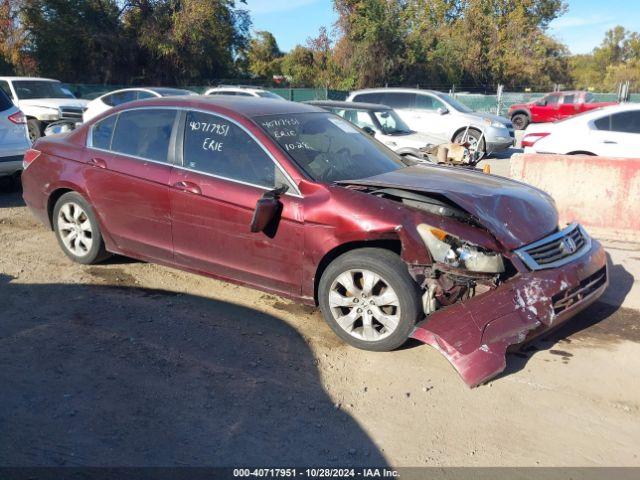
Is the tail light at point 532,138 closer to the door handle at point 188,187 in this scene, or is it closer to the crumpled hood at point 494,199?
the crumpled hood at point 494,199

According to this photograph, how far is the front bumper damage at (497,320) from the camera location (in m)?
3.71

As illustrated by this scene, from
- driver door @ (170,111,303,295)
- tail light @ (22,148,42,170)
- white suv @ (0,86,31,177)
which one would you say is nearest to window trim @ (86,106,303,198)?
driver door @ (170,111,303,295)

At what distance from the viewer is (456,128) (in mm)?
14977

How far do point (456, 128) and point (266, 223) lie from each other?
1156cm

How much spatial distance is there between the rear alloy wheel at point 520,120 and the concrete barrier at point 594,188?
2043cm

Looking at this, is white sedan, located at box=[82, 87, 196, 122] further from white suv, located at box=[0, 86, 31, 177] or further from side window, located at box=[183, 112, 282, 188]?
side window, located at box=[183, 112, 282, 188]

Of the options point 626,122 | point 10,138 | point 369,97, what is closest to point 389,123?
point 626,122

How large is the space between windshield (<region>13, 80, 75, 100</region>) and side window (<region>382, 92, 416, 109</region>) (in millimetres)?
8623

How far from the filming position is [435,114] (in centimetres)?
1520

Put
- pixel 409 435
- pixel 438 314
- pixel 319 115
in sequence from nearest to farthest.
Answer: pixel 409 435, pixel 438 314, pixel 319 115

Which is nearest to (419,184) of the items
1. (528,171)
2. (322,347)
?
(322,347)

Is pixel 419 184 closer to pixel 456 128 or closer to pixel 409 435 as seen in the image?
pixel 409 435

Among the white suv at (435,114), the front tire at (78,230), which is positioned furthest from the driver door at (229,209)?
the white suv at (435,114)

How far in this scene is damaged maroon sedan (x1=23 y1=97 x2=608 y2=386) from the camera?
3.99 m
